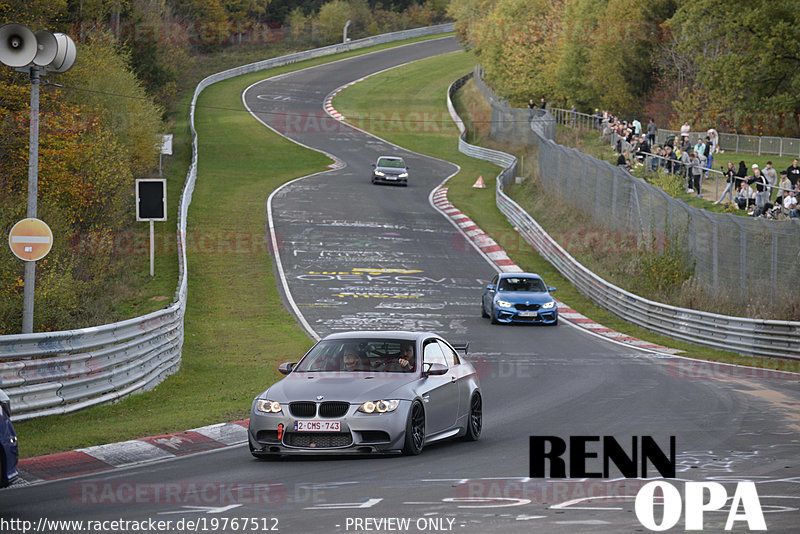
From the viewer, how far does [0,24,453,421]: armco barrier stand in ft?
43.4

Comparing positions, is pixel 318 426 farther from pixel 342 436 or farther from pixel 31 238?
pixel 31 238

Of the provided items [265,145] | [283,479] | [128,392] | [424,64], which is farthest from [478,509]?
[424,64]

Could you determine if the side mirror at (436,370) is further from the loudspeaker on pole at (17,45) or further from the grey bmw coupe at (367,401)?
the loudspeaker on pole at (17,45)

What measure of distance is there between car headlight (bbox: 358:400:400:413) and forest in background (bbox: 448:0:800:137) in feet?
155

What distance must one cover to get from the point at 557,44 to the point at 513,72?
13.6 ft

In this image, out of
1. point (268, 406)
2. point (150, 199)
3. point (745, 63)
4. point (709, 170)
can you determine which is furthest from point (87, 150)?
point (745, 63)

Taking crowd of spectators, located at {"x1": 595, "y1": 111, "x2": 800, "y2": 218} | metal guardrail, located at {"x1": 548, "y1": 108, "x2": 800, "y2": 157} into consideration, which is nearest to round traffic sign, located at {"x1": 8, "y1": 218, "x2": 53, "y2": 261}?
crowd of spectators, located at {"x1": 595, "y1": 111, "x2": 800, "y2": 218}

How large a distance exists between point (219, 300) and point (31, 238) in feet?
58.1

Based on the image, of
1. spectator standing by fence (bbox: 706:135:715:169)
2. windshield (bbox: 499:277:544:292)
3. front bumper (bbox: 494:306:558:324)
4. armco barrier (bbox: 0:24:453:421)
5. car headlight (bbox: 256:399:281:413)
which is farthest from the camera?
spectator standing by fence (bbox: 706:135:715:169)

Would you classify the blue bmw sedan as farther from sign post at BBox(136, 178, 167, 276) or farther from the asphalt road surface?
sign post at BBox(136, 178, 167, 276)

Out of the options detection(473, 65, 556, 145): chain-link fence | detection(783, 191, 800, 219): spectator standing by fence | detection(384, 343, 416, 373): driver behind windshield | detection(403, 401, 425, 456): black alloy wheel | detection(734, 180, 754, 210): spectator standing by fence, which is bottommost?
detection(473, 65, 556, 145): chain-link fence

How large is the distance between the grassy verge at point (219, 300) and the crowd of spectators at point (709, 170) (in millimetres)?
14510

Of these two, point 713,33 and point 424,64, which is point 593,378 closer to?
point 713,33

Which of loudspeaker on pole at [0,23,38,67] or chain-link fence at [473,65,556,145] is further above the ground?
loudspeaker on pole at [0,23,38,67]
